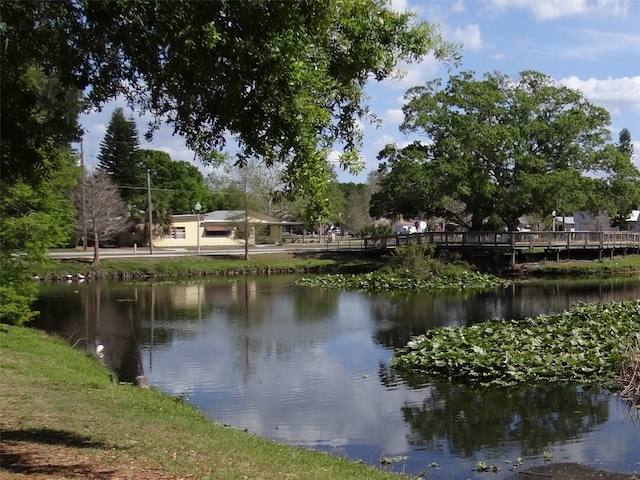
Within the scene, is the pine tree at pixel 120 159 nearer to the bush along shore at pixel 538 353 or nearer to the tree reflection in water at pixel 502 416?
the bush along shore at pixel 538 353

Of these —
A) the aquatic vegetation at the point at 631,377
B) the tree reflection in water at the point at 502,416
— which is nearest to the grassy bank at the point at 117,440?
the tree reflection in water at the point at 502,416

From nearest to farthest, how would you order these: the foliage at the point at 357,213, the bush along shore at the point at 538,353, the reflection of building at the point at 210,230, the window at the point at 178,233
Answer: the bush along shore at the point at 538,353, the reflection of building at the point at 210,230, the window at the point at 178,233, the foliage at the point at 357,213

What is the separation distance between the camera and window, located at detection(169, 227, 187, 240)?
225ft

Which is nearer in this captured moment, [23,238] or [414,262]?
[23,238]

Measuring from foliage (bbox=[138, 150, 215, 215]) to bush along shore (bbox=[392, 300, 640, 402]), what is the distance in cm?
6867

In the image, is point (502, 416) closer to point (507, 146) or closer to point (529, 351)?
point (529, 351)

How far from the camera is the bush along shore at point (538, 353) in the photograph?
618 inches

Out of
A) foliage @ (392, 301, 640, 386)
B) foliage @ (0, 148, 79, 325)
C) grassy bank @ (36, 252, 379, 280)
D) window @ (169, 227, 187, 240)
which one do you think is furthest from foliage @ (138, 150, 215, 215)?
foliage @ (392, 301, 640, 386)

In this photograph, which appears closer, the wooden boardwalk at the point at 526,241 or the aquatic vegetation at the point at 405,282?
the aquatic vegetation at the point at 405,282

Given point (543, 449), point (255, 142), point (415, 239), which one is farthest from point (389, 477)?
point (415, 239)

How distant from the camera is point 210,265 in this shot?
173 feet

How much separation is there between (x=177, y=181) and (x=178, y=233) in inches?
842

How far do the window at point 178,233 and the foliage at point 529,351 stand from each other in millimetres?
51087

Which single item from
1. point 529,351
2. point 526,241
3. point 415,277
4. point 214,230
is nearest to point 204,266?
point 415,277
